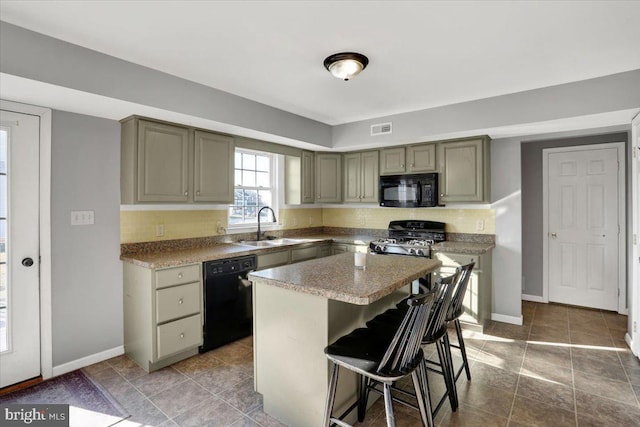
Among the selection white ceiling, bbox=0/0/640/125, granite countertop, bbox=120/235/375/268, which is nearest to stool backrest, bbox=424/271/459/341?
white ceiling, bbox=0/0/640/125

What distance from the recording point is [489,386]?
248cm

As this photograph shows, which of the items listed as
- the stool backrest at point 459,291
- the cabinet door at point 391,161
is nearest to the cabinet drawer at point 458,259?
the cabinet door at point 391,161

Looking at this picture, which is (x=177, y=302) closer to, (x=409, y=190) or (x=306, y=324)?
(x=306, y=324)

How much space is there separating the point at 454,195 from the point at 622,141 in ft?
7.03

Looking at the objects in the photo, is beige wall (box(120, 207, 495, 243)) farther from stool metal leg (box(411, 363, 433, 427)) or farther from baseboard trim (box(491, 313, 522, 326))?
stool metal leg (box(411, 363, 433, 427))

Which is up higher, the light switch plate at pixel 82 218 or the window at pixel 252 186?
the window at pixel 252 186

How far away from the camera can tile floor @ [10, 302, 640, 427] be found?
2.12 meters

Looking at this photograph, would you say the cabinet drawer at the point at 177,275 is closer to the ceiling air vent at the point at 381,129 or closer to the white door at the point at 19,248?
the white door at the point at 19,248

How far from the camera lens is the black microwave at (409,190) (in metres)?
4.05

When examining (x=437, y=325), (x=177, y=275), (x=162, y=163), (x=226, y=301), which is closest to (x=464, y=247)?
(x=437, y=325)

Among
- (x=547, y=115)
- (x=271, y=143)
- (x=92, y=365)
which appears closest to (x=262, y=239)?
(x=271, y=143)

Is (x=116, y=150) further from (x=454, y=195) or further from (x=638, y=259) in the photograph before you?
(x=638, y=259)

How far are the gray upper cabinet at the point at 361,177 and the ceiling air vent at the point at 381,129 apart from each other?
1.57ft

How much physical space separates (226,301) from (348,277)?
1.65 m
